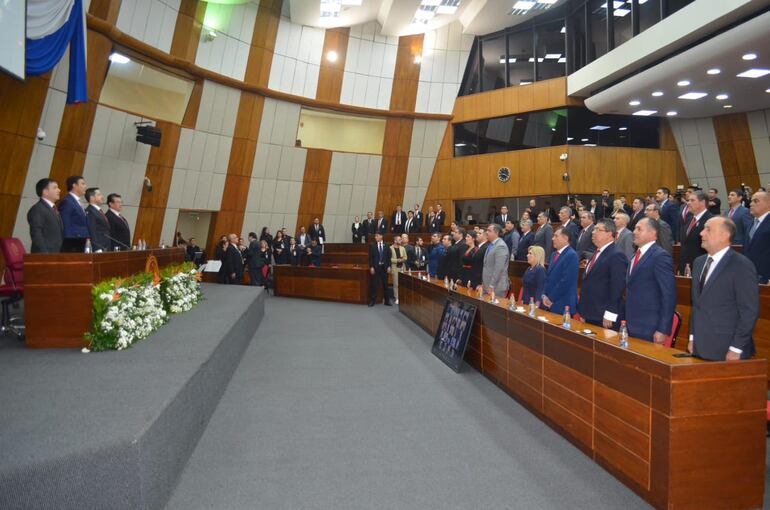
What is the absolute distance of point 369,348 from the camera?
6.04 m

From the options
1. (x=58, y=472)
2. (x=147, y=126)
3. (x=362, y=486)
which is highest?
(x=147, y=126)

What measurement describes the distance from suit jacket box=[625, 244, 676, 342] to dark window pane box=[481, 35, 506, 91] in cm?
1245

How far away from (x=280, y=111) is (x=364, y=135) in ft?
10.3

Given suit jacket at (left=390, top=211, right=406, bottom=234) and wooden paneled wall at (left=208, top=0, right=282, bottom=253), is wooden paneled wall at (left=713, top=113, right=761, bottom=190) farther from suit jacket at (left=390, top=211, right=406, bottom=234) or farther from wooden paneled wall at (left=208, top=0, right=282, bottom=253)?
wooden paneled wall at (left=208, top=0, right=282, bottom=253)

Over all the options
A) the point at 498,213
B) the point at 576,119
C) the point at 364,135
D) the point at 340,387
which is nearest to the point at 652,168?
the point at 576,119

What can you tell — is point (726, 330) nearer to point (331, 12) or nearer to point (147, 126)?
point (147, 126)

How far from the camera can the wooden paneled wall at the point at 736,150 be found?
12039 millimetres

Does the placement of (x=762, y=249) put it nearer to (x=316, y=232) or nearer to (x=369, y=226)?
(x=316, y=232)

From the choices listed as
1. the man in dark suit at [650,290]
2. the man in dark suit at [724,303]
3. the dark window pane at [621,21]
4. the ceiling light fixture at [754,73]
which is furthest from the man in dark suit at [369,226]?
the man in dark suit at [724,303]

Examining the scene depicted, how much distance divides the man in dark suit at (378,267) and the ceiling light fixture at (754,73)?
741 centimetres

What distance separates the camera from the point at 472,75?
1510 cm

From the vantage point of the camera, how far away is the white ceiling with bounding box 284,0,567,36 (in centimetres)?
1224

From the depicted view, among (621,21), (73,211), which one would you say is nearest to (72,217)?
(73,211)

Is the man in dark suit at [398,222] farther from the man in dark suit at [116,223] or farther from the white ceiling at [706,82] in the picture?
the man in dark suit at [116,223]
